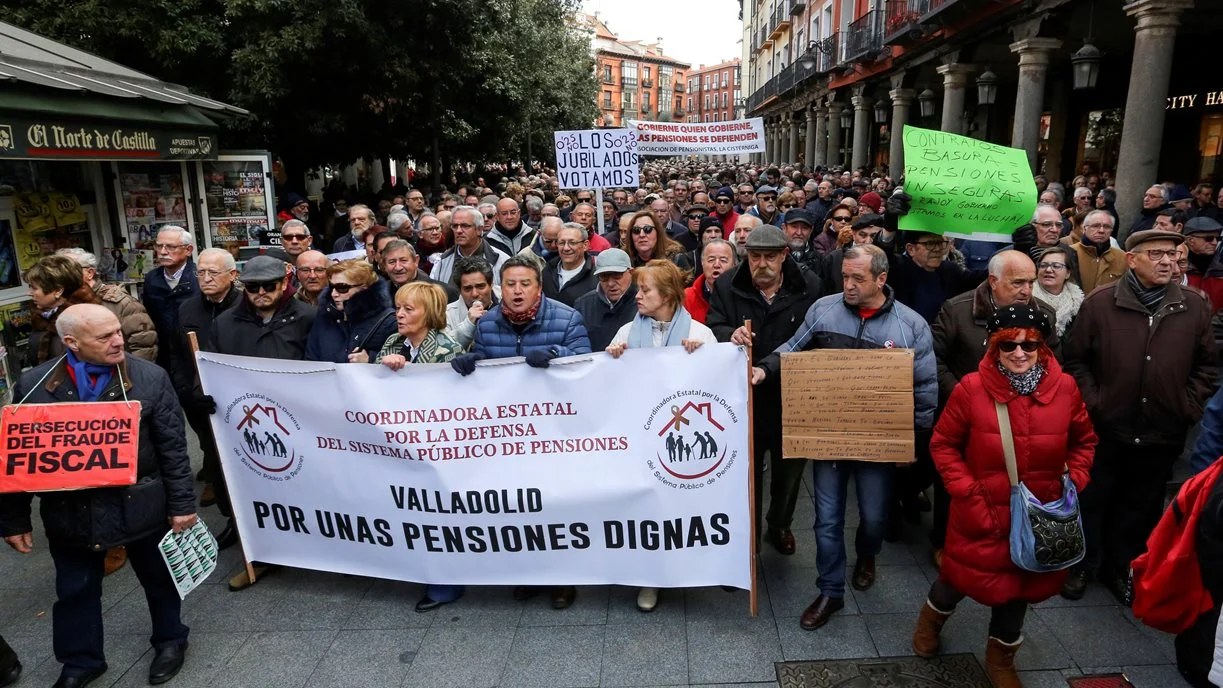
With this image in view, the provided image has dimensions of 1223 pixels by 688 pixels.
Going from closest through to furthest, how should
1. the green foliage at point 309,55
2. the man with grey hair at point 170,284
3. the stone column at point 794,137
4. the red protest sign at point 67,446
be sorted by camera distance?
the red protest sign at point 67,446
the man with grey hair at point 170,284
the green foliage at point 309,55
the stone column at point 794,137

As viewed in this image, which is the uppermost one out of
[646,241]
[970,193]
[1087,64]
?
[1087,64]

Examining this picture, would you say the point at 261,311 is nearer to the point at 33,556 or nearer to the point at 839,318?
the point at 33,556

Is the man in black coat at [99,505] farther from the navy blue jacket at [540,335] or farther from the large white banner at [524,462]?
the navy blue jacket at [540,335]

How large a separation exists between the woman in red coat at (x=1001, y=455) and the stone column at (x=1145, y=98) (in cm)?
881

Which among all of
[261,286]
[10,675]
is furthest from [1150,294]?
[10,675]

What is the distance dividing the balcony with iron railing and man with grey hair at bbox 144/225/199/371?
72.3 ft

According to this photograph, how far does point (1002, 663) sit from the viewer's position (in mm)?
3395

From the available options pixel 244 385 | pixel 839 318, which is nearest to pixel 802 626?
pixel 839 318

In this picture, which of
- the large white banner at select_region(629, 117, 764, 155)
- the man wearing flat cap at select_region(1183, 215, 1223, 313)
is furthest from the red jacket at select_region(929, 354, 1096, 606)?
the large white banner at select_region(629, 117, 764, 155)

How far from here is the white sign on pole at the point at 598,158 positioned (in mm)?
8562

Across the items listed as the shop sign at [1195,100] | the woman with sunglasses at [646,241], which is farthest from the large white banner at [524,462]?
the shop sign at [1195,100]

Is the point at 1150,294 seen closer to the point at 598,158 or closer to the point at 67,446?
the point at 67,446

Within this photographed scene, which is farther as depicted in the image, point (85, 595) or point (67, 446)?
point (85, 595)

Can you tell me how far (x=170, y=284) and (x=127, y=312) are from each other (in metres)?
0.81
